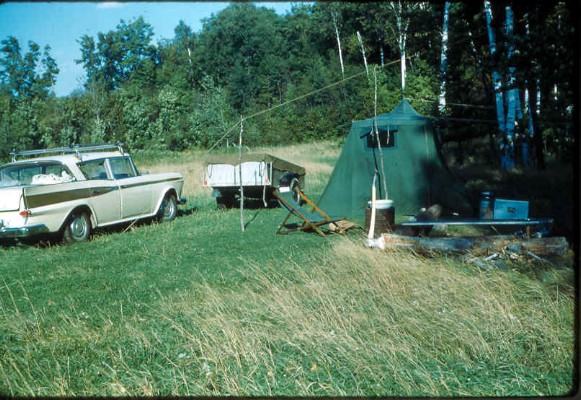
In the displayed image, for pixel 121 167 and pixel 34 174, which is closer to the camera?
pixel 34 174

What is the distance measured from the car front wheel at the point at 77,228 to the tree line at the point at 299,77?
3382 millimetres

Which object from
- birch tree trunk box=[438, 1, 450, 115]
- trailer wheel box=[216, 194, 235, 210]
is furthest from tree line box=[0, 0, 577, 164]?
trailer wheel box=[216, 194, 235, 210]

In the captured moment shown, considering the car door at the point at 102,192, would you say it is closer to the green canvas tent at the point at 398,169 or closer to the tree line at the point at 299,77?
the tree line at the point at 299,77

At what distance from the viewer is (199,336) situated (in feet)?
14.0

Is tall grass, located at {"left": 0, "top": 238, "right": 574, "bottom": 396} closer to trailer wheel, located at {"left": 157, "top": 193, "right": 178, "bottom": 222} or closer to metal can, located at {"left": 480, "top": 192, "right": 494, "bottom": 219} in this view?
metal can, located at {"left": 480, "top": 192, "right": 494, "bottom": 219}

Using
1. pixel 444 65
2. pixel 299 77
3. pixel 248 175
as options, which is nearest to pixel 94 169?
pixel 248 175

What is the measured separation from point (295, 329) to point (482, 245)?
11.6 ft

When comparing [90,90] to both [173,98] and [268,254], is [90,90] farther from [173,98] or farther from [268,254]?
[268,254]

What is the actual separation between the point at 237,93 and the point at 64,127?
15.7 m

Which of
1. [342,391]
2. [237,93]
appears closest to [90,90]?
[237,93]

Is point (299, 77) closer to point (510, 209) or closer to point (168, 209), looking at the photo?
point (168, 209)

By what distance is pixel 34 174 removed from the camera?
9023 mm

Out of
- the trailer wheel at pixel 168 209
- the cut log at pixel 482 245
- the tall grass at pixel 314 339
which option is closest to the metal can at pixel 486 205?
the cut log at pixel 482 245

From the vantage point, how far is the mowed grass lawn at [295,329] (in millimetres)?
3561
